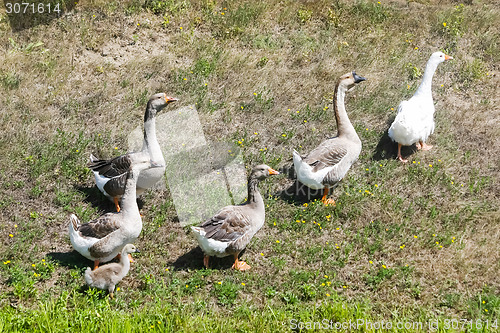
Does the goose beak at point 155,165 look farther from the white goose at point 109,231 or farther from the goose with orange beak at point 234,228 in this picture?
the goose with orange beak at point 234,228

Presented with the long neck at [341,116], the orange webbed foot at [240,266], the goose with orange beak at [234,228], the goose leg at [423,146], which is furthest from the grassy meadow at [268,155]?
the long neck at [341,116]

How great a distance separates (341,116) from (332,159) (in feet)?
3.65

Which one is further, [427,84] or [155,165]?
[427,84]

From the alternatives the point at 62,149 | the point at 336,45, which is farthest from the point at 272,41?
the point at 62,149

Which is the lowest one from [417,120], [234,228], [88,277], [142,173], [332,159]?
[88,277]

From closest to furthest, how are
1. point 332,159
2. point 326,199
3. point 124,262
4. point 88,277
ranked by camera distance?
point 88,277 → point 124,262 → point 332,159 → point 326,199

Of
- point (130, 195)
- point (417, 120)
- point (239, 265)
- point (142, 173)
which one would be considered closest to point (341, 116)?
point (417, 120)

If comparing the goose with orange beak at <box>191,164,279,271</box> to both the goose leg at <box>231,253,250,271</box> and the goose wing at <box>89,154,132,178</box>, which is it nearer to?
the goose leg at <box>231,253,250,271</box>

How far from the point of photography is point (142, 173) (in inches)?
337

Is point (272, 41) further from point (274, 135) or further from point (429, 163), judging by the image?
point (429, 163)

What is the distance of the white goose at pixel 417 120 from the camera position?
9.74 meters

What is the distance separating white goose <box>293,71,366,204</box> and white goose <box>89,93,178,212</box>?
245 centimetres

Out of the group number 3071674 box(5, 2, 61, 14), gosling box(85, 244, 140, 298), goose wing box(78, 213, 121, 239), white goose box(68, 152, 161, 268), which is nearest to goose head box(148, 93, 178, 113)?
white goose box(68, 152, 161, 268)

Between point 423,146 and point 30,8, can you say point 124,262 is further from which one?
point 30,8
